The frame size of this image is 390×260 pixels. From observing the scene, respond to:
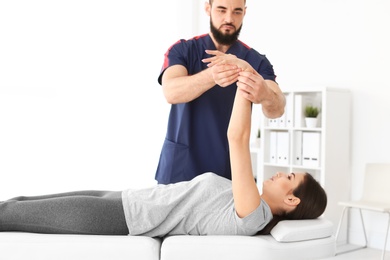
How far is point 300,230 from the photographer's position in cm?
193

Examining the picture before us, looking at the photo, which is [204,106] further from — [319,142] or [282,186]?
[319,142]

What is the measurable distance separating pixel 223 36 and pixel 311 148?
98.7 inches

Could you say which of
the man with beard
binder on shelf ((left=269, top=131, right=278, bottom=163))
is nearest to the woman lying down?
the man with beard

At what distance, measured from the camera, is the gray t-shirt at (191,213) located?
6.39 feet

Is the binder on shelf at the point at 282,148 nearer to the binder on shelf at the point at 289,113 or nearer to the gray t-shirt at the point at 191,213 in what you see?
the binder on shelf at the point at 289,113

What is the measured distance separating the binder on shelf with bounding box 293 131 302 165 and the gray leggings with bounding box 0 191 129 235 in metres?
3.12

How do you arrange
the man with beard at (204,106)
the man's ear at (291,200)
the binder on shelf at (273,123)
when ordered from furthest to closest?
1. the binder on shelf at (273,123)
2. the man with beard at (204,106)
3. the man's ear at (291,200)

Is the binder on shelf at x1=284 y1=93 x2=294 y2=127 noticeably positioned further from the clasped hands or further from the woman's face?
the clasped hands

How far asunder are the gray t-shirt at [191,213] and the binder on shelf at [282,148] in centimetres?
296

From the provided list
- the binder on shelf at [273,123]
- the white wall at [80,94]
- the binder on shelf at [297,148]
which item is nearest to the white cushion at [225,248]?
the binder on shelf at [297,148]

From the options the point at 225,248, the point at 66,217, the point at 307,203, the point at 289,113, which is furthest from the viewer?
the point at 289,113

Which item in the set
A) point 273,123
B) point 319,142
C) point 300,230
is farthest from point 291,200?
point 273,123

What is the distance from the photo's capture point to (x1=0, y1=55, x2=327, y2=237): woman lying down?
190 centimetres

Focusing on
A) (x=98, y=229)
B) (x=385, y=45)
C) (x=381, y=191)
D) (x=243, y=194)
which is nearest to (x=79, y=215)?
(x=98, y=229)
